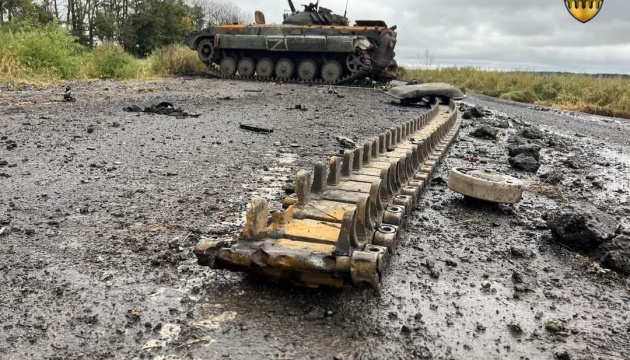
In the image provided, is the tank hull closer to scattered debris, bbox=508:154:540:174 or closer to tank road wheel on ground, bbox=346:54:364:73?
tank road wheel on ground, bbox=346:54:364:73

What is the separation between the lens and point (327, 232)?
2842 mm

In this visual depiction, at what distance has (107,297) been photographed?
2479mm

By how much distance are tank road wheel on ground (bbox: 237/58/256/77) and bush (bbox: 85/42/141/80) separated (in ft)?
13.1

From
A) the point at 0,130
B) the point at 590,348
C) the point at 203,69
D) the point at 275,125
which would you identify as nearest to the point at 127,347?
the point at 590,348

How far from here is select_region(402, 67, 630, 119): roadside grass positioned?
1702 cm

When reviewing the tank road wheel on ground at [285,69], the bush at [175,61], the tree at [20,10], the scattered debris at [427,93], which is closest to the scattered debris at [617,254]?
the scattered debris at [427,93]

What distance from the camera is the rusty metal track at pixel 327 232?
94.9 inches

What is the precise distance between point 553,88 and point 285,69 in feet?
32.8

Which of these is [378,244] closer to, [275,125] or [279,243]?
[279,243]

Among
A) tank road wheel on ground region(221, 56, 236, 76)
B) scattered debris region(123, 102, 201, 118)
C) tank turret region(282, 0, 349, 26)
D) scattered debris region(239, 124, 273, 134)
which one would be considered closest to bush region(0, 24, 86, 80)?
scattered debris region(123, 102, 201, 118)

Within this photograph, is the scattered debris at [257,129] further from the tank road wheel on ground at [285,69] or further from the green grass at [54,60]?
the tank road wheel on ground at [285,69]

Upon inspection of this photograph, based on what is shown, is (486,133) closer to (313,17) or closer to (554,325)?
(554,325)

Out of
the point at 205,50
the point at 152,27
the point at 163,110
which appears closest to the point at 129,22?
the point at 152,27

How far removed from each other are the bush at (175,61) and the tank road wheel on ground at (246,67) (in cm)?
231
